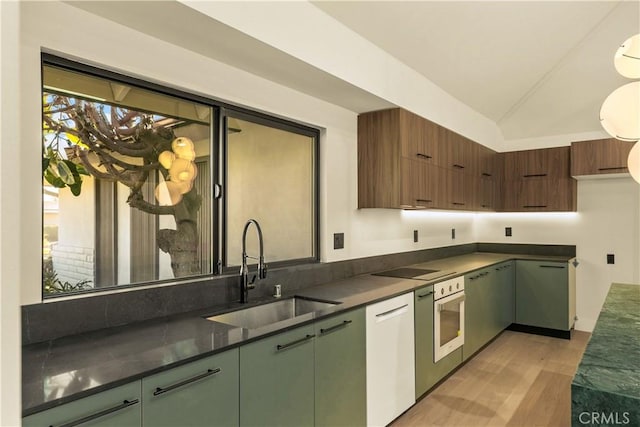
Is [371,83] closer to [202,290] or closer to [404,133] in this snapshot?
[404,133]

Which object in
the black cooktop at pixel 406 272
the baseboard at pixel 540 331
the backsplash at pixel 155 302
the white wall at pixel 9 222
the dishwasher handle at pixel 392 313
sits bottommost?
the baseboard at pixel 540 331

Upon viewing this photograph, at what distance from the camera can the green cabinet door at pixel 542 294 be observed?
4.40 meters

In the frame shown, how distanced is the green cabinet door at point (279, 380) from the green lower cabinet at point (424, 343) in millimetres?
1146

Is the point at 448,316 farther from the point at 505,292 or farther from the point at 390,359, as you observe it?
the point at 505,292

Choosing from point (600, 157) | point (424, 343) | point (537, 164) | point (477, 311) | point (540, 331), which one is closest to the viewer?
point (424, 343)

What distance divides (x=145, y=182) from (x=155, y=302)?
0.60m

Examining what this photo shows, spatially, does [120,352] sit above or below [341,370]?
above

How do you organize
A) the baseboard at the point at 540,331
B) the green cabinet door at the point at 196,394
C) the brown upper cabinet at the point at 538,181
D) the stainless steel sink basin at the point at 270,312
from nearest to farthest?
the green cabinet door at the point at 196,394
the stainless steel sink basin at the point at 270,312
the baseboard at the point at 540,331
the brown upper cabinet at the point at 538,181

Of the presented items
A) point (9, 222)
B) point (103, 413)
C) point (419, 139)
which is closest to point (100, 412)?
point (103, 413)

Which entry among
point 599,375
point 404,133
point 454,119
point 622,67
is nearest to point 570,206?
point 454,119

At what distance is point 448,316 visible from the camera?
3.21 m

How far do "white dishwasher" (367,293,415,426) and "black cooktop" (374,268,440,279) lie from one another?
20.6 inches

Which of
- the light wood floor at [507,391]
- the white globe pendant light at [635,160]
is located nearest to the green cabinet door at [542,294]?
the light wood floor at [507,391]

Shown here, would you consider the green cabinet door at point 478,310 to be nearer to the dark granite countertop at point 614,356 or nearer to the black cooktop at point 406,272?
the black cooktop at point 406,272
